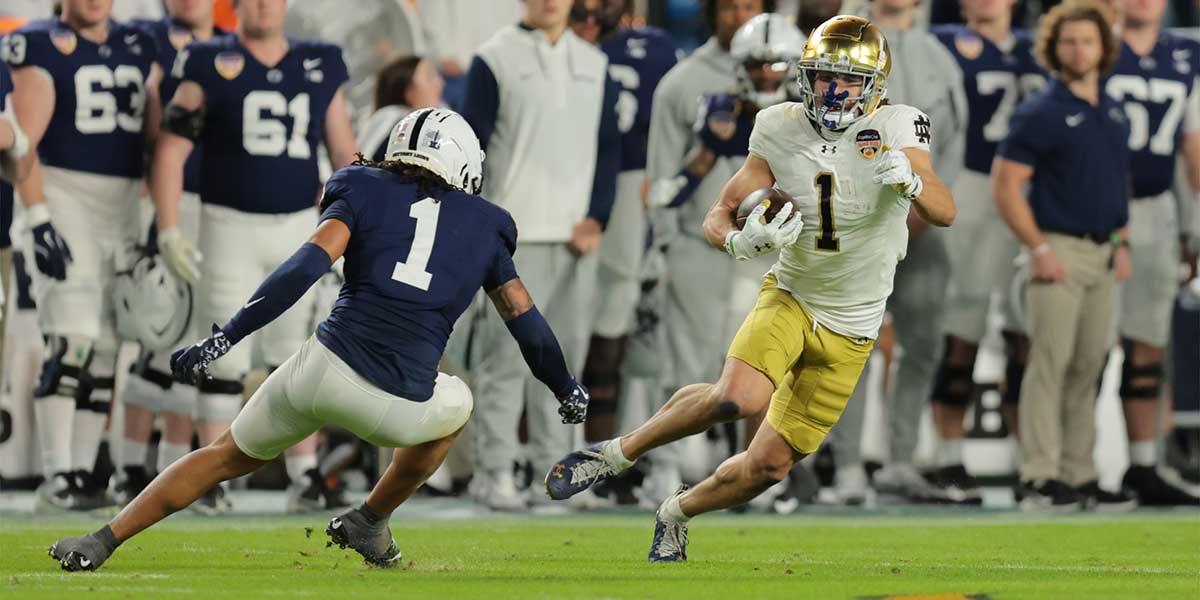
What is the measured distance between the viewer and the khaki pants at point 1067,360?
33.8 feet

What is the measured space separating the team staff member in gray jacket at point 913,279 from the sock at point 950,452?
18 centimetres

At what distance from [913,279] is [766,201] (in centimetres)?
374

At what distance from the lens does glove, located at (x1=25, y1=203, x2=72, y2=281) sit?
923 cm

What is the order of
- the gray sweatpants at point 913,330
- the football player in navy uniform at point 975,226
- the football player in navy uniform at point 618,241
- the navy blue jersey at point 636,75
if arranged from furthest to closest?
the football player in navy uniform at point 975,226 → the navy blue jersey at point 636,75 → the football player in navy uniform at point 618,241 → the gray sweatpants at point 913,330

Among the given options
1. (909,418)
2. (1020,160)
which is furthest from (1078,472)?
(1020,160)

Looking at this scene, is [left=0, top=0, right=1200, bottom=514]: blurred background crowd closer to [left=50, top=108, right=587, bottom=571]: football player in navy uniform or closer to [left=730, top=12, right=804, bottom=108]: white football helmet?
[left=730, top=12, right=804, bottom=108]: white football helmet

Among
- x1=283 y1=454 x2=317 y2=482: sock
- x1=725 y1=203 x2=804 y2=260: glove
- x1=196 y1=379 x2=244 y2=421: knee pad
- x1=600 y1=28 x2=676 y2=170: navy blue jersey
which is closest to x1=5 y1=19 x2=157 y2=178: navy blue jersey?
x1=196 y1=379 x2=244 y2=421: knee pad

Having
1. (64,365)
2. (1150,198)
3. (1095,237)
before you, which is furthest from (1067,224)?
(64,365)

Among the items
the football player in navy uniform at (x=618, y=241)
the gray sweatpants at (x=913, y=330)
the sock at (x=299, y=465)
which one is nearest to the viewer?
the sock at (x=299, y=465)

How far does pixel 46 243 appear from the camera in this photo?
30.3 feet

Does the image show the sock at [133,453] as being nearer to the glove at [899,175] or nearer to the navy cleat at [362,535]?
the navy cleat at [362,535]

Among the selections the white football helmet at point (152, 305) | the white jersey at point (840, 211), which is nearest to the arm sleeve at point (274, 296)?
the white jersey at point (840, 211)

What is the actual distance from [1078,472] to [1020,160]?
1.64m

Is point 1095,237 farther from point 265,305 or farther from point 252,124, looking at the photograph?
point 265,305
